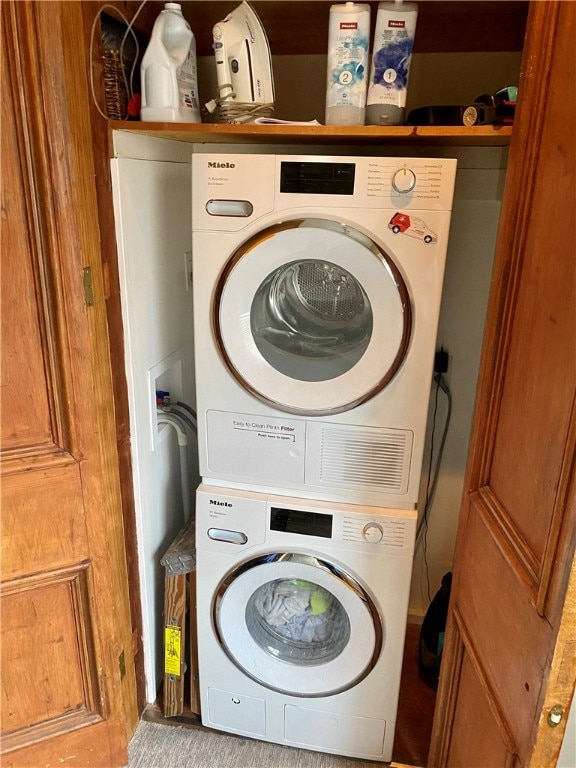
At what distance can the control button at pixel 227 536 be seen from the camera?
1.52m

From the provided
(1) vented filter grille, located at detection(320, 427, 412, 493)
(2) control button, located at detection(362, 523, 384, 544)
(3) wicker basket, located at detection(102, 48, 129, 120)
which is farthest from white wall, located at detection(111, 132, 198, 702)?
(2) control button, located at detection(362, 523, 384, 544)

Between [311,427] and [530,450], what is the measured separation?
0.58 meters

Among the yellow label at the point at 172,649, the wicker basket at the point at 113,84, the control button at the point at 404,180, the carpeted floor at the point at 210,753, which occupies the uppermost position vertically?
the wicker basket at the point at 113,84

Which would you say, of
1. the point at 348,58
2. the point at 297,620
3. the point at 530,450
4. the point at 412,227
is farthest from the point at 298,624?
the point at 348,58

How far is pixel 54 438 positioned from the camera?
4.27 ft

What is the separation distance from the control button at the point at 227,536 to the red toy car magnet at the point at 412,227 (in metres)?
0.86

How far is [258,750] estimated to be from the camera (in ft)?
5.53

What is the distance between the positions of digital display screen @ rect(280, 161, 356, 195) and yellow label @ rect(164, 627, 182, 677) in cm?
126

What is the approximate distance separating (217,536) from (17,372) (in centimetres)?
66

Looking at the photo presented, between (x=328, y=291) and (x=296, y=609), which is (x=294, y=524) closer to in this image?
(x=296, y=609)

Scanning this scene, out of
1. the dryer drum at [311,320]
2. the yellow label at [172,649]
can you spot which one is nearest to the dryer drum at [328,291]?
the dryer drum at [311,320]

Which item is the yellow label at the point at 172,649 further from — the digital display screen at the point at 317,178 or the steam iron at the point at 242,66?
the steam iron at the point at 242,66

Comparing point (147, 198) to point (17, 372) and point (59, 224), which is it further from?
point (17, 372)

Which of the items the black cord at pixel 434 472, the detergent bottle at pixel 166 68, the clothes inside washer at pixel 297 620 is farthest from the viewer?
the black cord at pixel 434 472
